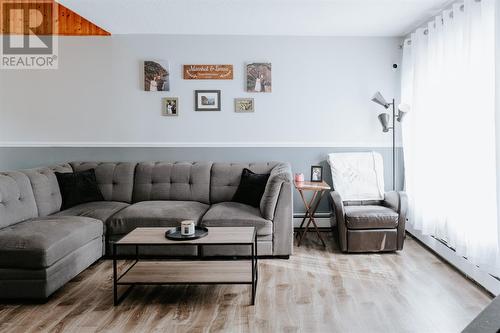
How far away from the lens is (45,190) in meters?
3.64

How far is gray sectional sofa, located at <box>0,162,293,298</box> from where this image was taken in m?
2.61

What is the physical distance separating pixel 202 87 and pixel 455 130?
108 inches

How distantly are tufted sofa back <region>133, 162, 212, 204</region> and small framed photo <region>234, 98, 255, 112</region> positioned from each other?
A: 82 centimetres

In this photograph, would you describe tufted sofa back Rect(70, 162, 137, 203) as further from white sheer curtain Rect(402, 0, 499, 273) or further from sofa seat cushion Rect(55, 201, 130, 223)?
white sheer curtain Rect(402, 0, 499, 273)

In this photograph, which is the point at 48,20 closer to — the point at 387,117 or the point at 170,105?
the point at 170,105

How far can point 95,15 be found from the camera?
12.7ft

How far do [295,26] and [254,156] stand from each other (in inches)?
61.3

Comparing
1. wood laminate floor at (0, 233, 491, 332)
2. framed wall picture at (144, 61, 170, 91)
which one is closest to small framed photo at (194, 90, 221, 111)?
framed wall picture at (144, 61, 170, 91)

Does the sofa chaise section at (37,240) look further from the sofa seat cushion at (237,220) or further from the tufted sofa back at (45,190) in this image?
the sofa seat cushion at (237,220)

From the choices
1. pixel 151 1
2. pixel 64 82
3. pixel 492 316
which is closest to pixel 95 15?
pixel 151 1

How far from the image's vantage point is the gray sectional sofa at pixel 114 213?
2.61 meters

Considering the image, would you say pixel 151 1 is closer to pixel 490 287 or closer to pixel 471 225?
pixel 471 225

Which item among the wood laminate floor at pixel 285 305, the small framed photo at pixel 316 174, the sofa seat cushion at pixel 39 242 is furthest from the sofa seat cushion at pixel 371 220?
the sofa seat cushion at pixel 39 242

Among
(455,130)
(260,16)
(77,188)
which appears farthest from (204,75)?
(455,130)
